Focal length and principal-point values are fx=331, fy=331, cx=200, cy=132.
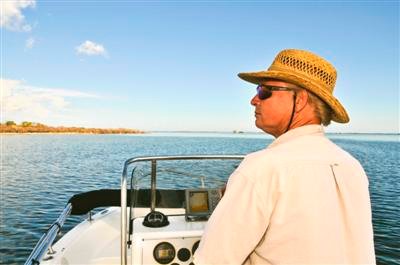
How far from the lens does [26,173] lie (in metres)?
23.3

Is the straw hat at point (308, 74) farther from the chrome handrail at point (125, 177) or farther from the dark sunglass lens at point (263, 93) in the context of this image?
the chrome handrail at point (125, 177)

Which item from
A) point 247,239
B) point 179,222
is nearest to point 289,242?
point 247,239

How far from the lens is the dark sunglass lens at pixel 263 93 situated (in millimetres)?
1585

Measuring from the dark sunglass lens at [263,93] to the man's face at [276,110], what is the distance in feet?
Result: 0.05

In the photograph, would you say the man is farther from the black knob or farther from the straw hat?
the black knob

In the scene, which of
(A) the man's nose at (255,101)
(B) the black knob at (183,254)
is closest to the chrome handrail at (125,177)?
(B) the black knob at (183,254)

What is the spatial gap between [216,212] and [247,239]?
15cm

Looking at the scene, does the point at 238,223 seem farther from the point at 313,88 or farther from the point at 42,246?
the point at 42,246

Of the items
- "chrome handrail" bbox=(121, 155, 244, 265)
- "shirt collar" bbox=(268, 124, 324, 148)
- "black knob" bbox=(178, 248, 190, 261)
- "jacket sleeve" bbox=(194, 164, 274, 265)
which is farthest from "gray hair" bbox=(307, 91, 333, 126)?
"chrome handrail" bbox=(121, 155, 244, 265)

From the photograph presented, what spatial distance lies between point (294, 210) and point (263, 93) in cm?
64

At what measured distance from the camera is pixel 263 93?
5.30ft

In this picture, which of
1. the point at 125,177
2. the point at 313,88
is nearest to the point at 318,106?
the point at 313,88

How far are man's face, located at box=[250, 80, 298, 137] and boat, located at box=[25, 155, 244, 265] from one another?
1.54m

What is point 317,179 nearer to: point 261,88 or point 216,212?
point 216,212
